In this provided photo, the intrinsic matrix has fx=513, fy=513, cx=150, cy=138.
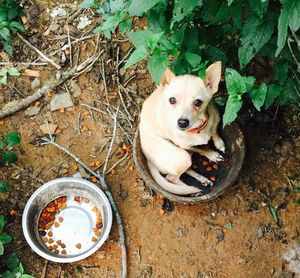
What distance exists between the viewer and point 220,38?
127 inches

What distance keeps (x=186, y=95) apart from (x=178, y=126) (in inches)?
7.4

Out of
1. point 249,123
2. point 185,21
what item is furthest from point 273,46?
point 249,123

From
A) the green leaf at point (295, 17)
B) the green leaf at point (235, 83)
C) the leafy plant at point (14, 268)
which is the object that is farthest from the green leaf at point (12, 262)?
the green leaf at point (295, 17)

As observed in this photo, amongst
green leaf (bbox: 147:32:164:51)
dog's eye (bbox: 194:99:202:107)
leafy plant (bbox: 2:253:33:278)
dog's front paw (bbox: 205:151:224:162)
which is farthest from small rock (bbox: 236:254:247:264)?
green leaf (bbox: 147:32:164:51)

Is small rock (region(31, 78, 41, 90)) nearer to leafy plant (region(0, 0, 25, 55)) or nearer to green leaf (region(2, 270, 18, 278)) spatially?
leafy plant (region(0, 0, 25, 55))

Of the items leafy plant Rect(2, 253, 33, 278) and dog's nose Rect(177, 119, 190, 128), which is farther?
leafy plant Rect(2, 253, 33, 278)

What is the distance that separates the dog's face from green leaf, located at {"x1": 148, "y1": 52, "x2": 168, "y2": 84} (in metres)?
0.19

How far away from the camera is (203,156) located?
3633mm

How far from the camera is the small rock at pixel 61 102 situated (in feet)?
12.8

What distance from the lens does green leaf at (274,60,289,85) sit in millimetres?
2943

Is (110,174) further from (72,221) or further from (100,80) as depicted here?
(100,80)

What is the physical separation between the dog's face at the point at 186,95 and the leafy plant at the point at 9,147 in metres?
1.08

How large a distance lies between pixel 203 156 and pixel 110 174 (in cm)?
69

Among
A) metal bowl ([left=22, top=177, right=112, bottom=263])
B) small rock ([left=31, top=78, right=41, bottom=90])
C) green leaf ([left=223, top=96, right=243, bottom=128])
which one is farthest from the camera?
small rock ([left=31, top=78, right=41, bottom=90])
